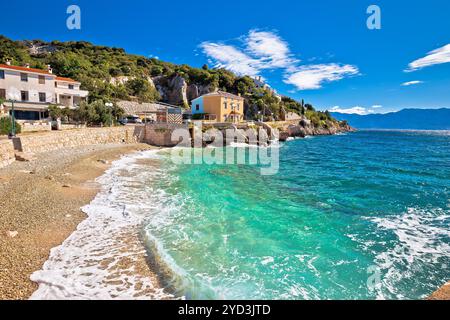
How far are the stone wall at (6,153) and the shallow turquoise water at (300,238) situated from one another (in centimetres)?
1033

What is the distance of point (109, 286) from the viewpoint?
21.0ft

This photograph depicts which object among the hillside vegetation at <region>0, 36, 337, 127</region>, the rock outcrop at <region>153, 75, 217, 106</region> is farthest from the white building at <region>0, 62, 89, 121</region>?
the rock outcrop at <region>153, 75, 217, 106</region>

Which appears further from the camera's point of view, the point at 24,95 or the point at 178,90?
the point at 178,90

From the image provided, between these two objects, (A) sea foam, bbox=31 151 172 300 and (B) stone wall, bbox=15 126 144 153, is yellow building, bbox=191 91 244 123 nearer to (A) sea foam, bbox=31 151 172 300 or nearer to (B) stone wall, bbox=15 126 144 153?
(B) stone wall, bbox=15 126 144 153

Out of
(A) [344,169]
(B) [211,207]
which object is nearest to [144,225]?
(B) [211,207]

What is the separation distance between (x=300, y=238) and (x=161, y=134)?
102 feet

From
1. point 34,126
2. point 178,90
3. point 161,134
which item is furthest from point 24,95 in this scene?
point 178,90

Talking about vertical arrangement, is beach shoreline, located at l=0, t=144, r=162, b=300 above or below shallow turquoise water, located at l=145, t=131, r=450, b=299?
above

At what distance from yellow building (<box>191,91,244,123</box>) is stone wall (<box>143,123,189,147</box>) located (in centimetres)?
1451

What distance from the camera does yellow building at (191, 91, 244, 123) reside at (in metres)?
51.8

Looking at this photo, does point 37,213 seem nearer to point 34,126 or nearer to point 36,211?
point 36,211

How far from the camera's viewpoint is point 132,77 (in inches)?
2761
